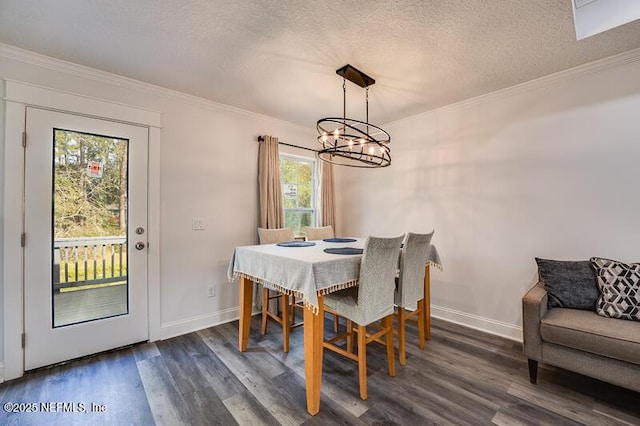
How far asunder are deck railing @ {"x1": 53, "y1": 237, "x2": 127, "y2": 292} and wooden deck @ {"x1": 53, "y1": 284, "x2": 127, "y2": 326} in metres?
0.08

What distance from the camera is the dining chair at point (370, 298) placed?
6.13 feet

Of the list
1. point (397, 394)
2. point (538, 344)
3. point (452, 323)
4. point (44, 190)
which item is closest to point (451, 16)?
point (538, 344)

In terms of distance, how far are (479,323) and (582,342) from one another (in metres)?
1.25

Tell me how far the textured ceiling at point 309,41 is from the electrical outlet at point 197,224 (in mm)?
1365

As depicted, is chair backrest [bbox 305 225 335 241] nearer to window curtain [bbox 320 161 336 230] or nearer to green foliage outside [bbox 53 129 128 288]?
window curtain [bbox 320 161 336 230]

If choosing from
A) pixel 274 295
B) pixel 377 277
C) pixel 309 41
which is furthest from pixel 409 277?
pixel 309 41

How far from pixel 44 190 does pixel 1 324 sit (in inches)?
41.7

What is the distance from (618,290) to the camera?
1996 millimetres

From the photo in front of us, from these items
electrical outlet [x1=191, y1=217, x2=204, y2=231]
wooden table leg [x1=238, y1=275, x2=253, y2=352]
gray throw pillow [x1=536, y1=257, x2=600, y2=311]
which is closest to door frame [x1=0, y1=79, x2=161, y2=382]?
electrical outlet [x1=191, y1=217, x2=204, y2=231]

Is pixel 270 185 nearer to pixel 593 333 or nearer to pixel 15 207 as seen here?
pixel 15 207

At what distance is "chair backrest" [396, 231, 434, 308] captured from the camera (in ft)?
7.34

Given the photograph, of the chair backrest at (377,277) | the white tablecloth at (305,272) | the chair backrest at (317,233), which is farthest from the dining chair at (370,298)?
the chair backrest at (317,233)

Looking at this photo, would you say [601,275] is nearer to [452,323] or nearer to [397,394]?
[452,323]

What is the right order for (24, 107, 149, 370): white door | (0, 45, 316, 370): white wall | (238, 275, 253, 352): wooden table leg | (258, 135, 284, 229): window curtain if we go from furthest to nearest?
(258, 135, 284, 229): window curtain
(0, 45, 316, 370): white wall
(238, 275, 253, 352): wooden table leg
(24, 107, 149, 370): white door
